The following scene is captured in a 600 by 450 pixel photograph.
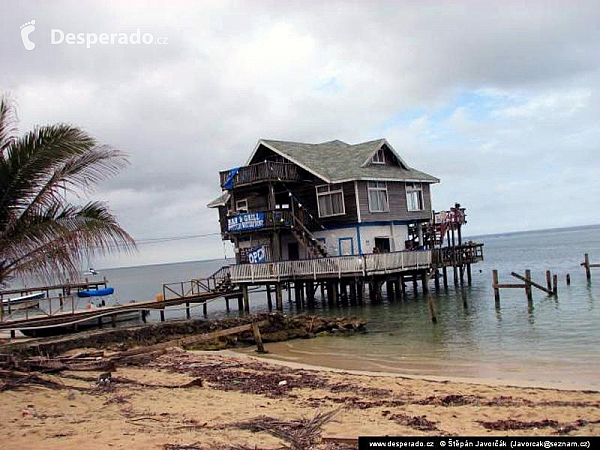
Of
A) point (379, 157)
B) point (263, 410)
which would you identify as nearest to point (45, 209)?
point (263, 410)

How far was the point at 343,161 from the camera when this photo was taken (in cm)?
3928

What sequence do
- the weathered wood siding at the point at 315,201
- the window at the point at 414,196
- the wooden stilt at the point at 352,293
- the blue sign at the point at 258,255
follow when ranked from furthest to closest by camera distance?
the window at the point at 414,196 → the blue sign at the point at 258,255 → the wooden stilt at the point at 352,293 → the weathered wood siding at the point at 315,201

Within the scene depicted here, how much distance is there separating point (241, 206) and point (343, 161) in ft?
25.1

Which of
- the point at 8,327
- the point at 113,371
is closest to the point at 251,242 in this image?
the point at 8,327

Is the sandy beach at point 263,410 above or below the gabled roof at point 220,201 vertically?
below

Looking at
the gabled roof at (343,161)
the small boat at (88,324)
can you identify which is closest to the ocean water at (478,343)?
the gabled roof at (343,161)

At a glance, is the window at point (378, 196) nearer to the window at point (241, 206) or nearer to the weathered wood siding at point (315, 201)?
the weathered wood siding at point (315, 201)

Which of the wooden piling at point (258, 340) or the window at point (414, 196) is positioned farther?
the window at point (414, 196)

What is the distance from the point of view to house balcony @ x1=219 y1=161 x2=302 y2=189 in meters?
36.1

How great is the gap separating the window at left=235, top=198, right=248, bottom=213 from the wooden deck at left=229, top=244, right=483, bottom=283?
4.58 m

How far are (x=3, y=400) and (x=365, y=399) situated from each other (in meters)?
6.94

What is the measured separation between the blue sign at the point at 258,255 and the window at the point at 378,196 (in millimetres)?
7779

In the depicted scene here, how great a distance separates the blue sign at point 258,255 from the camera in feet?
129

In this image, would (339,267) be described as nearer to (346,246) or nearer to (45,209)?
(346,246)
